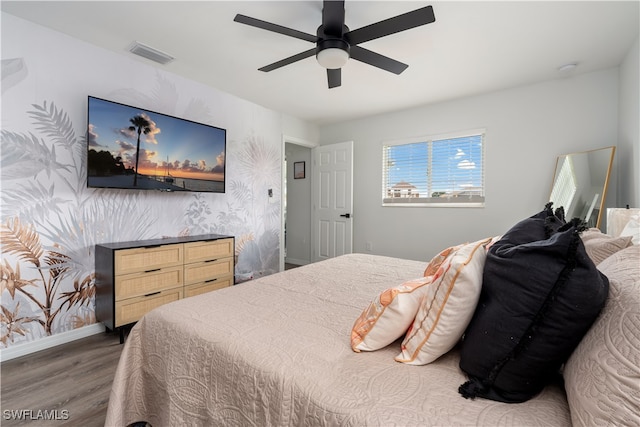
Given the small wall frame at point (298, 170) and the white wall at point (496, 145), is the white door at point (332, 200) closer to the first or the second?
the white wall at point (496, 145)

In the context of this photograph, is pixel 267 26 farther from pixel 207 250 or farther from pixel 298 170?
pixel 298 170

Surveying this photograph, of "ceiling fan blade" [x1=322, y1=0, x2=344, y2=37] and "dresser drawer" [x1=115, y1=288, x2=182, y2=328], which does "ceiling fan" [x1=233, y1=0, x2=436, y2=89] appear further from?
"dresser drawer" [x1=115, y1=288, x2=182, y2=328]

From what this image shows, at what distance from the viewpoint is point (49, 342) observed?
7.93 ft

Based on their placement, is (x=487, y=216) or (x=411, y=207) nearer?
(x=487, y=216)

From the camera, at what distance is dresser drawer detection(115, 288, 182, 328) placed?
2.47m

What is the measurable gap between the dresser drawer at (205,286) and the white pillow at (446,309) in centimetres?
249

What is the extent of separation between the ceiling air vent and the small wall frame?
3.03 m

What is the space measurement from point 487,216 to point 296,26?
122 inches

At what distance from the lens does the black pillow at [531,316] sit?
74 cm

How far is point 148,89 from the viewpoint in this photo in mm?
3035

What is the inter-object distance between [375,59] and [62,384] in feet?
10.1

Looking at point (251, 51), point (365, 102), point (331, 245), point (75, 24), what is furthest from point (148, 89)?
point (331, 245)

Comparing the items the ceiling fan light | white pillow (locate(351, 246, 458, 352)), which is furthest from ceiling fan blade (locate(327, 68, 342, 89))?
white pillow (locate(351, 246, 458, 352))

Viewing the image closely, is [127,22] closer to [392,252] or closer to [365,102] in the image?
[365,102]
